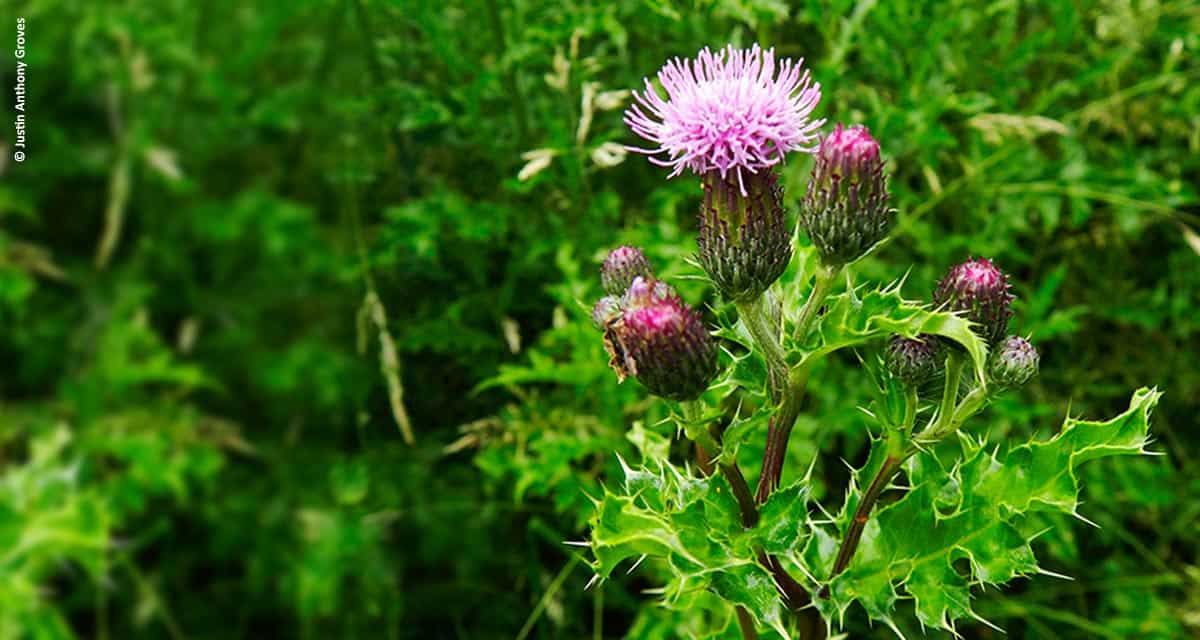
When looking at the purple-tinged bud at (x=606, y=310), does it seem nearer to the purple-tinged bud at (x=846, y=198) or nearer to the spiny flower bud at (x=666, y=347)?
the spiny flower bud at (x=666, y=347)

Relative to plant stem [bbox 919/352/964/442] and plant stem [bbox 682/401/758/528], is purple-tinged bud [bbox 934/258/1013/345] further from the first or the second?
plant stem [bbox 682/401/758/528]

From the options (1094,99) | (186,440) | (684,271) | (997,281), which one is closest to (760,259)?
(997,281)

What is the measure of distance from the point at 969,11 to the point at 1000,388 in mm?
1171

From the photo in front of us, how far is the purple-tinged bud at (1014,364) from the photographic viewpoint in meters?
1.17

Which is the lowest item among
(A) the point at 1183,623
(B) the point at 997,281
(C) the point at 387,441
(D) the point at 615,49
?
(A) the point at 1183,623

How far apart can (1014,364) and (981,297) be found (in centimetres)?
8

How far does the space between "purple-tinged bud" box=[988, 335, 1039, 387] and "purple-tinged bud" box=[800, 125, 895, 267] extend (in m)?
0.19

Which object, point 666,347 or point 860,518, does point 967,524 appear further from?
point 666,347

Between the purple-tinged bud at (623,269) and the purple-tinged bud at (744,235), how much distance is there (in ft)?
0.31

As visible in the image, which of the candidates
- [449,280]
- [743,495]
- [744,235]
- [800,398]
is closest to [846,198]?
[744,235]

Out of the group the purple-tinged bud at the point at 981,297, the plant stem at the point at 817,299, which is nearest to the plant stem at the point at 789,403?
the plant stem at the point at 817,299

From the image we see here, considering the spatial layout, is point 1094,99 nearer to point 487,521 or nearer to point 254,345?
point 487,521

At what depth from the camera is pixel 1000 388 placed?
1188mm

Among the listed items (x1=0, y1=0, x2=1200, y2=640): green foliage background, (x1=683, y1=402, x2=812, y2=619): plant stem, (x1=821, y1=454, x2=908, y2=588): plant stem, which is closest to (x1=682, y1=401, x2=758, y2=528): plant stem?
(x1=683, y1=402, x2=812, y2=619): plant stem
